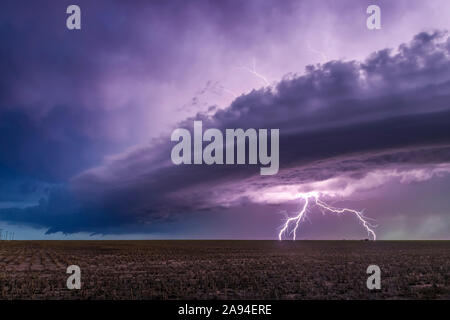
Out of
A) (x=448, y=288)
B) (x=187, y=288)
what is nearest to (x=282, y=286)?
(x=187, y=288)

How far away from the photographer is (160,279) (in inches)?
934

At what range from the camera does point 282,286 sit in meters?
20.3
